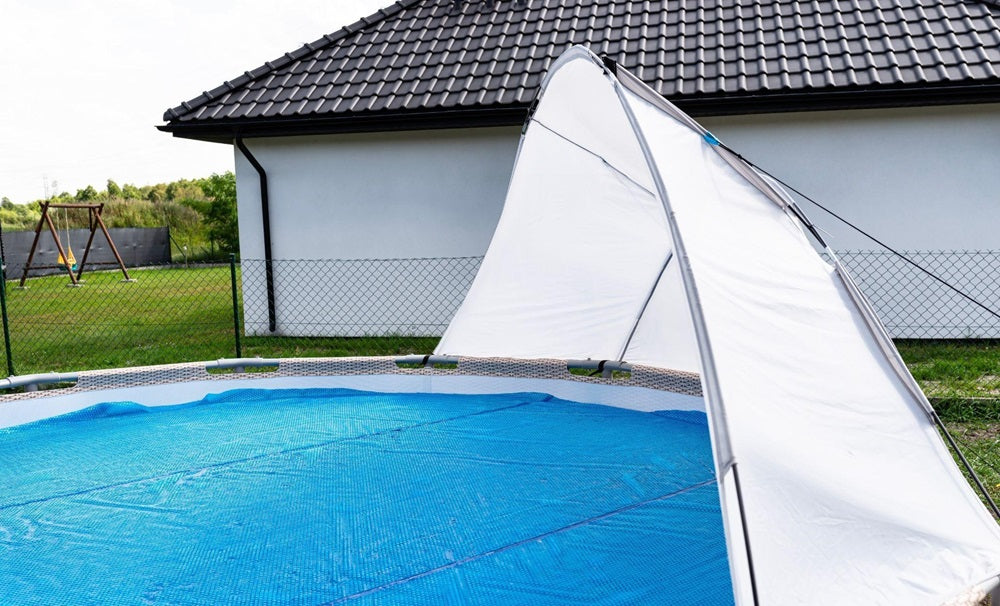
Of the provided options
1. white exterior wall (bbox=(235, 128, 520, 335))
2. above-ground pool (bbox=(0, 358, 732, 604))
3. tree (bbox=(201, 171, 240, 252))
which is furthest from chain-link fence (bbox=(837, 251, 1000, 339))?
tree (bbox=(201, 171, 240, 252))

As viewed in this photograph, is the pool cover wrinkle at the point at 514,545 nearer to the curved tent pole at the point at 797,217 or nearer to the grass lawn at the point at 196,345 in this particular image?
the curved tent pole at the point at 797,217

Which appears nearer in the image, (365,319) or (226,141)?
(365,319)

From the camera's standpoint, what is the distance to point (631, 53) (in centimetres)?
764

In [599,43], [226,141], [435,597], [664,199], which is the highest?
[599,43]

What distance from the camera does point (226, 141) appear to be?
8578 millimetres

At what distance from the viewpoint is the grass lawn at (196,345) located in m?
4.80

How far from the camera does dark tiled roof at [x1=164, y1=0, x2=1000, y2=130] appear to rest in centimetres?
680

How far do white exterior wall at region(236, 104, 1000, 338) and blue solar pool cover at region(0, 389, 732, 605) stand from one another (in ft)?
10.3

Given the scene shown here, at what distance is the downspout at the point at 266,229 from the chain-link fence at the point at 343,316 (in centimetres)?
2

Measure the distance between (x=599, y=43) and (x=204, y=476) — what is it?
5.95m

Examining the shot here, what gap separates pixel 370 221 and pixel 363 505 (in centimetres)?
487

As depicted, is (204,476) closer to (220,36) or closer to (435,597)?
(435,597)

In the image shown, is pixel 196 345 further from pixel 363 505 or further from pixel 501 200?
pixel 363 505

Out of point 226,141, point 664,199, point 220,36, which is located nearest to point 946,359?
point 664,199
